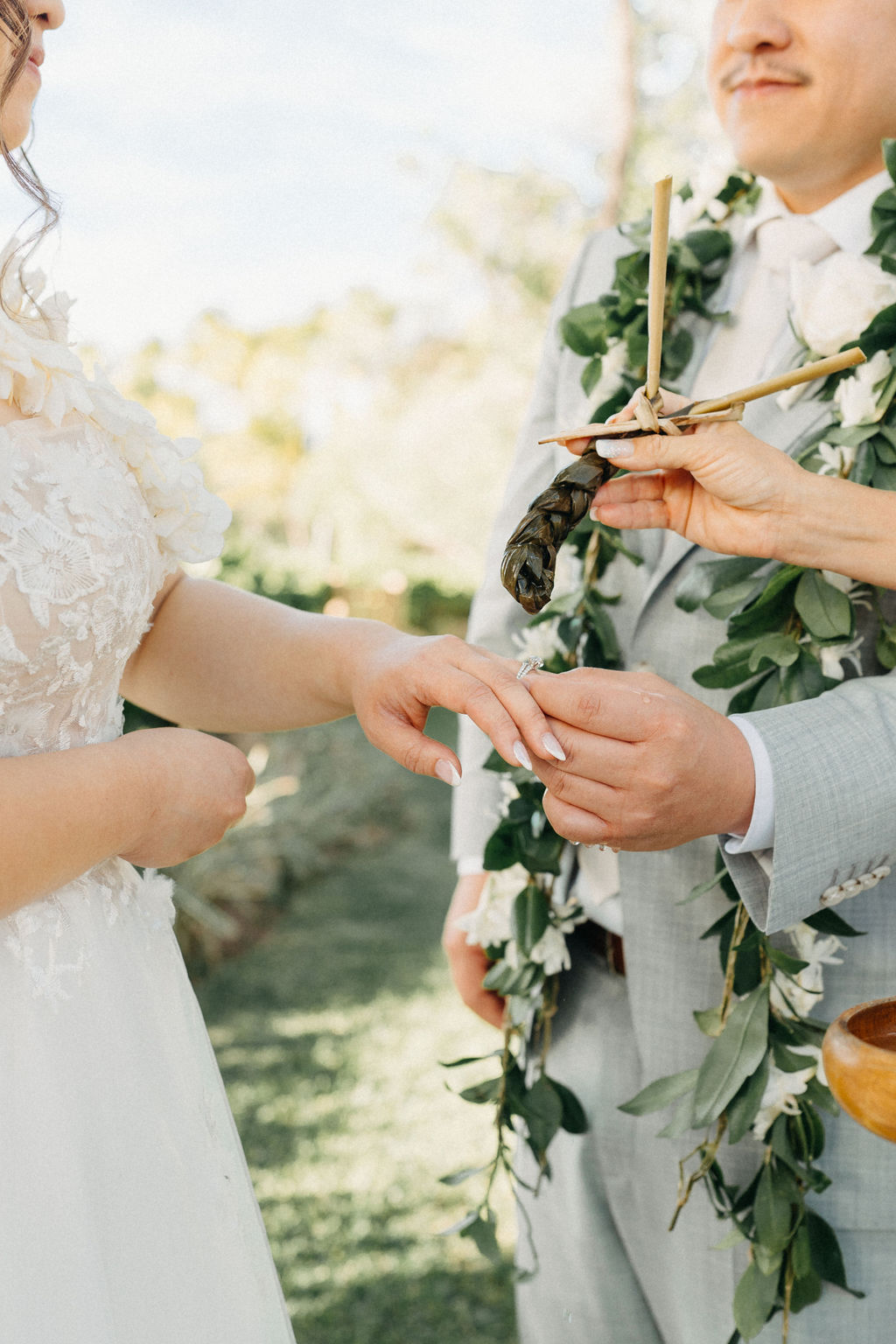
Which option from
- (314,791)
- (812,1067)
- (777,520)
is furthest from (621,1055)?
(314,791)

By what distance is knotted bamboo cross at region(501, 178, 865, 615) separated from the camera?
4.09ft

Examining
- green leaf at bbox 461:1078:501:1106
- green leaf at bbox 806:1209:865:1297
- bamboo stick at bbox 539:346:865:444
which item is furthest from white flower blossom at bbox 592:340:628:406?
green leaf at bbox 806:1209:865:1297

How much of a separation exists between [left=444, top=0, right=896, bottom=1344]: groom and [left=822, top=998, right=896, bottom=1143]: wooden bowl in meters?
0.48

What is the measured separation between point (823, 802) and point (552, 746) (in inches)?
14.6

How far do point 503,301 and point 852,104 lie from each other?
18522mm

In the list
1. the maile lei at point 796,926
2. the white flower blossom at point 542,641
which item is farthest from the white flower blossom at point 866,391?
the white flower blossom at point 542,641

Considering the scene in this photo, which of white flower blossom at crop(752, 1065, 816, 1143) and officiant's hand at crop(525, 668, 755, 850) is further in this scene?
white flower blossom at crop(752, 1065, 816, 1143)

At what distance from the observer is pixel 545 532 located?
4.27 feet

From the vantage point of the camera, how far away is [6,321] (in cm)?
125

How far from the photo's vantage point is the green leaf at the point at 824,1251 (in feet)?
5.19

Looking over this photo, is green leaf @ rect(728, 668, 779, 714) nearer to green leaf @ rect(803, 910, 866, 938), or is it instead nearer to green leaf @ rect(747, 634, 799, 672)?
green leaf @ rect(747, 634, 799, 672)

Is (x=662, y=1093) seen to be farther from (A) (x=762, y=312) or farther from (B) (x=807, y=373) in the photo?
(A) (x=762, y=312)

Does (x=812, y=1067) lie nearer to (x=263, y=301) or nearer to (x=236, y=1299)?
(x=236, y=1299)

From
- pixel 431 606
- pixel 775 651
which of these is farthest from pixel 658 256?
pixel 431 606
